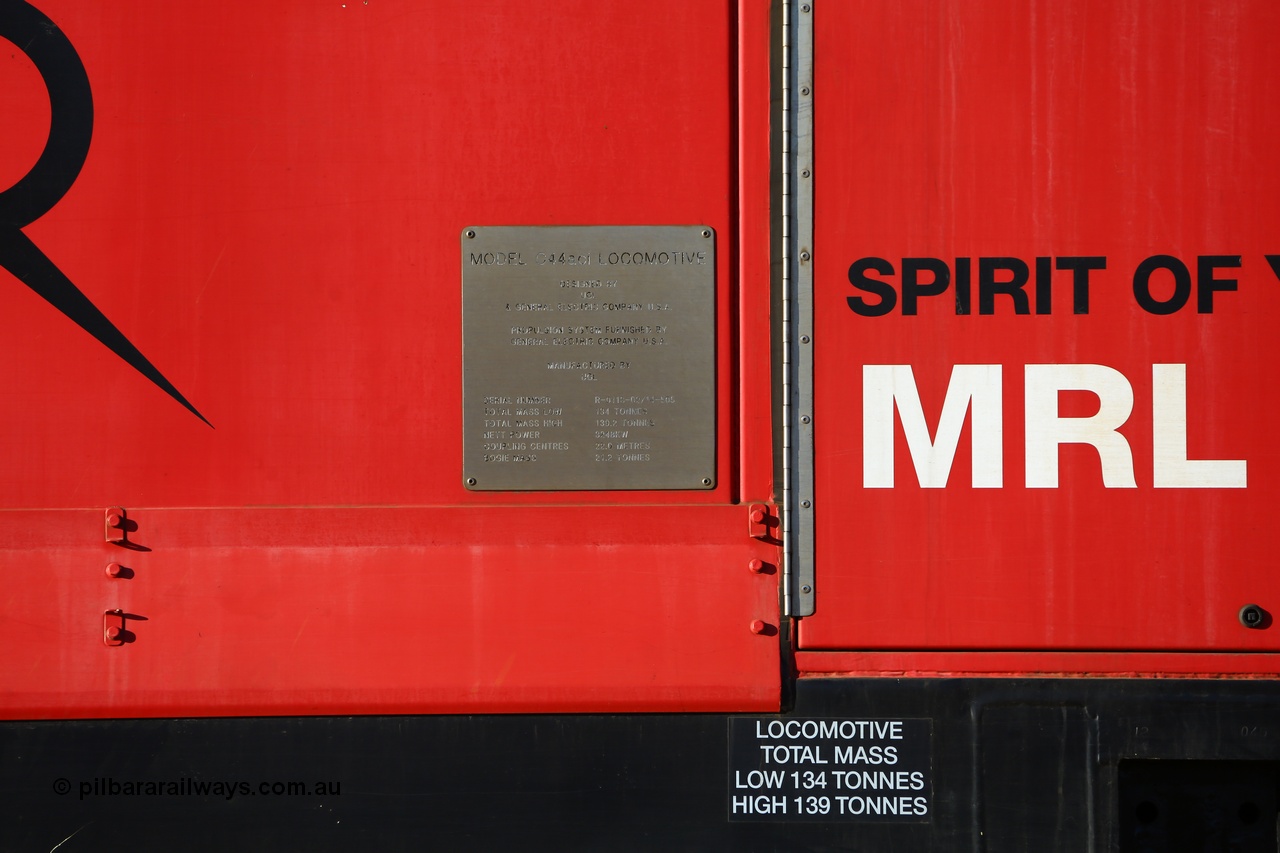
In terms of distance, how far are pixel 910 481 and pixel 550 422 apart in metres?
0.76

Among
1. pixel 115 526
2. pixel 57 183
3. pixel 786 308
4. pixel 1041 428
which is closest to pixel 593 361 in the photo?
pixel 786 308

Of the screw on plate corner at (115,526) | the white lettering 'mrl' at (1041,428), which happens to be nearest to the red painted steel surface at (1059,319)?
the white lettering 'mrl' at (1041,428)

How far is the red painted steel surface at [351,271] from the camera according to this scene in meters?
1.94

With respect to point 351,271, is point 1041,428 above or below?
below

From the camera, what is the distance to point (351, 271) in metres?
1.97

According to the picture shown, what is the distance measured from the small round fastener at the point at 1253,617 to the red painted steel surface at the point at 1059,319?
0.01 metres

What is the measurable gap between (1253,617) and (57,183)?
8.66 ft

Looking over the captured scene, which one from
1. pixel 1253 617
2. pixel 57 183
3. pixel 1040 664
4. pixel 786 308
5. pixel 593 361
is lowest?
pixel 1040 664

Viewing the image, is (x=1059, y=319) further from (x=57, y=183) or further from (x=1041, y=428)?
(x=57, y=183)

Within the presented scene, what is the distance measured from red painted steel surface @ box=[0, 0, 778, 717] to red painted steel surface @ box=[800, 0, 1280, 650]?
217 millimetres

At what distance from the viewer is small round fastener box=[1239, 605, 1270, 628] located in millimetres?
1889

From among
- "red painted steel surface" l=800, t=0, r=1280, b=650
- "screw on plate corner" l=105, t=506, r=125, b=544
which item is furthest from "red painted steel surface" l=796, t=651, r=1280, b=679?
"screw on plate corner" l=105, t=506, r=125, b=544

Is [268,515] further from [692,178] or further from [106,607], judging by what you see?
[692,178]

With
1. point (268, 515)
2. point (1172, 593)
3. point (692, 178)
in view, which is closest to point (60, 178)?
point (268, 515)
